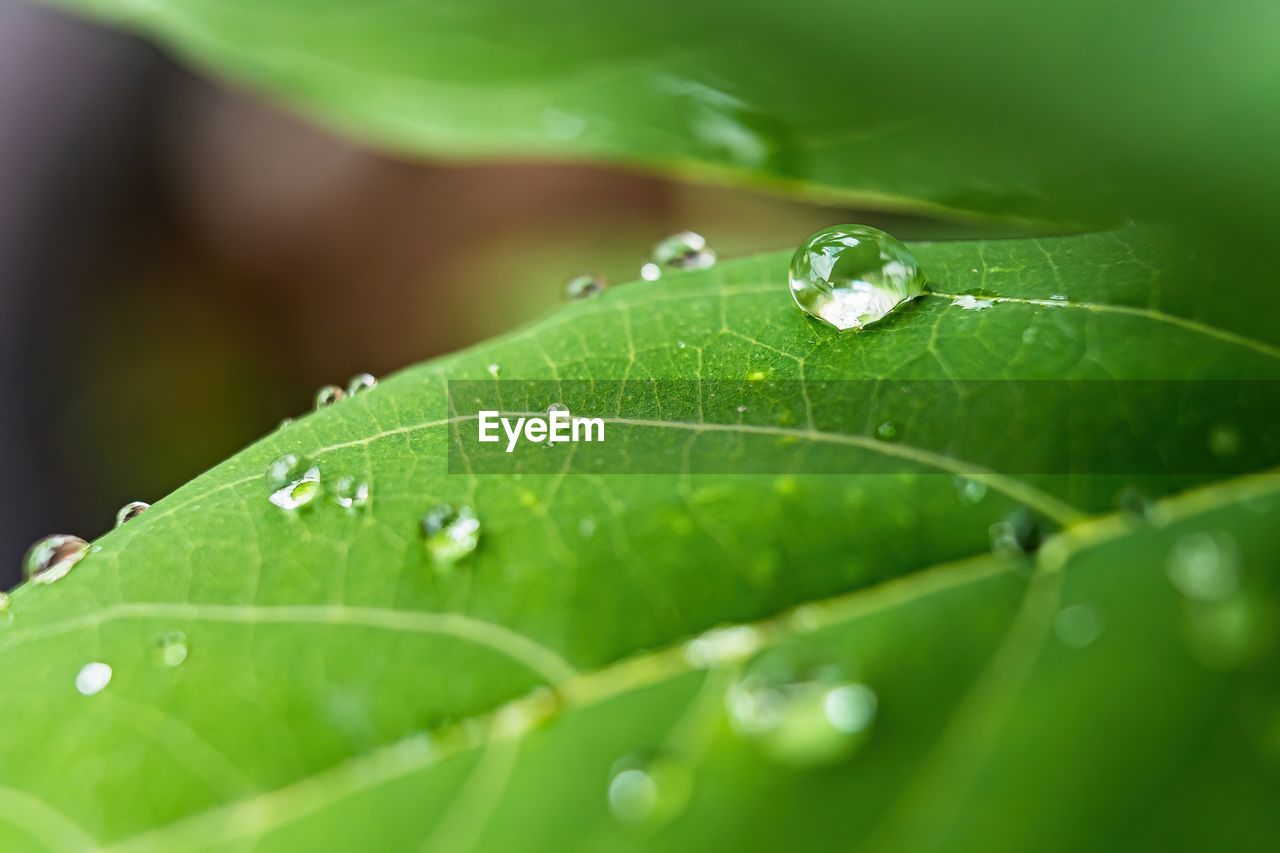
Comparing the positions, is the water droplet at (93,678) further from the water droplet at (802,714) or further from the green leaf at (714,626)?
the water droplet at (802,714)

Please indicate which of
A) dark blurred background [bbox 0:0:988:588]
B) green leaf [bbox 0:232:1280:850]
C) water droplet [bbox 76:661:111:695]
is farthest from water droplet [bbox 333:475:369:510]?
dark blurred background [bbox 0:0:988:588]

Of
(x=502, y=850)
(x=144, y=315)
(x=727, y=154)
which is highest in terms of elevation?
(x=144, y=315)

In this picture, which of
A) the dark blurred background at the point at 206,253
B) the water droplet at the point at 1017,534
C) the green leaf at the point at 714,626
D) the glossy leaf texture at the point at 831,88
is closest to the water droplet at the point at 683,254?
the glossy leaf texture at the point at 831,88

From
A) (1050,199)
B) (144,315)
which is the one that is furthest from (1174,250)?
(144,315)

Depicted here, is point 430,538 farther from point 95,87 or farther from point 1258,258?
point 95,87

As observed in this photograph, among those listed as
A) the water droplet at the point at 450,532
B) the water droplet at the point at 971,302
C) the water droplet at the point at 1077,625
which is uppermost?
the water droplet at the point at 971,302

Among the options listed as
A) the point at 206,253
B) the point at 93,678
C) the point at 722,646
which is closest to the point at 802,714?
the point at 722,646

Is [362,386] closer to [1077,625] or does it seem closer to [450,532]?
[450,532]
